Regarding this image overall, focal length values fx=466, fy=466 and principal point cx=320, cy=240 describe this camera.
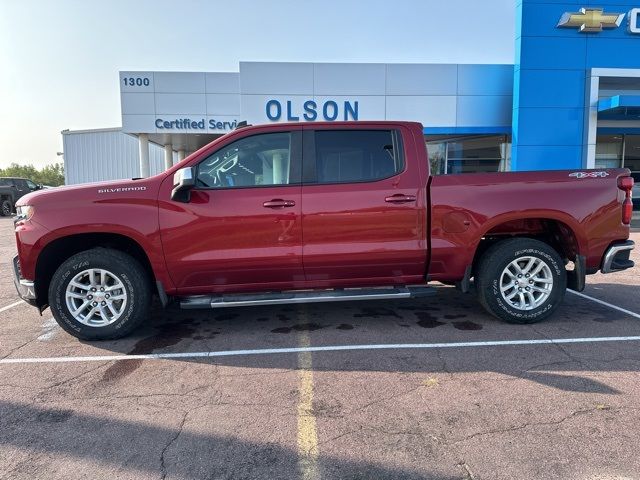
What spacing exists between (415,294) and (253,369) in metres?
1.89

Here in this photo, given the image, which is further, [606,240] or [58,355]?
[606,240]

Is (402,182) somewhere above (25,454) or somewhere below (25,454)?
above

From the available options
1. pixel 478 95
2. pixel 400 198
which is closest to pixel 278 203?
pixel 400 198

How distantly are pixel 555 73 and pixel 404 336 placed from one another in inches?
574

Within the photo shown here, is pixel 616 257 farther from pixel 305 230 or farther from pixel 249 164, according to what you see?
pixel 249 164

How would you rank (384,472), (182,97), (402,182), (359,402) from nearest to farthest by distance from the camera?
(384,472) < (359,402) < (402,182) < (182,97)

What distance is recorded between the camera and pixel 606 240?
16.6ft

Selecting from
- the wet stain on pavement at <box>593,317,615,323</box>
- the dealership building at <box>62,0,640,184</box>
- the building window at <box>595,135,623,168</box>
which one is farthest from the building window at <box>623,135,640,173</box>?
the wet stain on pavement at <box>593,317,615,323</box>

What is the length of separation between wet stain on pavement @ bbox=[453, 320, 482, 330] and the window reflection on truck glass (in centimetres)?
245

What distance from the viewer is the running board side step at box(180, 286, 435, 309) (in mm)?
4648

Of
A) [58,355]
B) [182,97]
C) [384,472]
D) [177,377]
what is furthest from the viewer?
[182,97]

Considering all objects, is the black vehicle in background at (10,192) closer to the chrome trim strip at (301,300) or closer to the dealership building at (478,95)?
the dealership building at (478,95)

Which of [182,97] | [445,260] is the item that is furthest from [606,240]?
[182,97]

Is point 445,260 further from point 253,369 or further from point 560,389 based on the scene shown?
point 253,369
